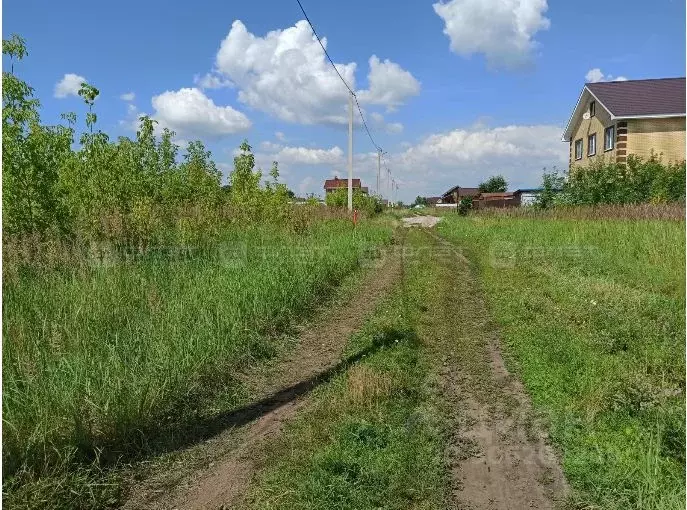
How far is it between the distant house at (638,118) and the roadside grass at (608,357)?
17938mm

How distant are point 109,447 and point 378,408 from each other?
1.93 m

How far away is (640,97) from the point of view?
26594mm

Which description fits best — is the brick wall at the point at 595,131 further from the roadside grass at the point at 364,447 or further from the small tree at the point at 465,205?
the roadside grass at the point at 364,447

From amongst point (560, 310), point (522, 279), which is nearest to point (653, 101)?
point (522, 279)

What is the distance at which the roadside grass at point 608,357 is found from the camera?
9.09ft

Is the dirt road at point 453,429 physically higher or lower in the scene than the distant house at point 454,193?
lower

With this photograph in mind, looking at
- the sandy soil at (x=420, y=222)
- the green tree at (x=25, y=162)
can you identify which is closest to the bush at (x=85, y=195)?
the green tree at (x=25, y=162)

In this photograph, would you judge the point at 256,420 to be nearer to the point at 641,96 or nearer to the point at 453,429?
the point at 453,429

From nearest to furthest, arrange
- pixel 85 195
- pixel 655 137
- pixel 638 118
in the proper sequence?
1. pixel 85 195
2. pixel 638 118
3. pixel 655 137

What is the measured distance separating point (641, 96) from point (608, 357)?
2836 cm

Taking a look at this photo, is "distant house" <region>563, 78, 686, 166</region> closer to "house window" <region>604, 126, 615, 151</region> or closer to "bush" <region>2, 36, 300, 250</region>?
"house window" <region>604, 126, 615, 151</region>

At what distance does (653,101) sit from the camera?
85.0ft

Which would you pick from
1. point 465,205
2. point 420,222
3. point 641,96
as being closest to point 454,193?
point 465,205

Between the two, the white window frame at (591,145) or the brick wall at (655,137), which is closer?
the brick wall at (655,137)
